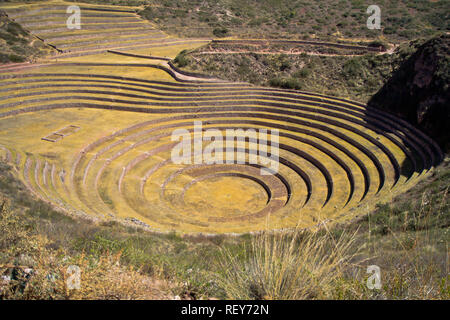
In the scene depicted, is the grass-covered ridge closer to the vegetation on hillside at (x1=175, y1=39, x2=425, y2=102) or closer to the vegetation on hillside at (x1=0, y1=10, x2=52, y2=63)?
the vegetation on hillside at (x1=175, y1=39, x2=425, y2=102)

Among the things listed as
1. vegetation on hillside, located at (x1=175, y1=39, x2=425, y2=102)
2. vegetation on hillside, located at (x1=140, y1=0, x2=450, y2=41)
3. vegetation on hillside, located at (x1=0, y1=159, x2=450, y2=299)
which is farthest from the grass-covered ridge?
vegetation on hillside, located at (x1=0, y1=159, x2=450, y2=299)

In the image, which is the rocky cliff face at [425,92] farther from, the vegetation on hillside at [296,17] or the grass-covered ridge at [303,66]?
the vegetation on hillside at [296,17]

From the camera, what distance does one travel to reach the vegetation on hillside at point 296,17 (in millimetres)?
37312

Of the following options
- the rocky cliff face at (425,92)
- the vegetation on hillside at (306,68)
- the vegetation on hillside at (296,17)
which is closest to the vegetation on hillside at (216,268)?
the rocky cliff face at (425,92)

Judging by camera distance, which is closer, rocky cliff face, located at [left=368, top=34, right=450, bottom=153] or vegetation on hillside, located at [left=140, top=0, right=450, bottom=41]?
rocky cliff face, located at [left=368, top=34, right=450, bottom=153]

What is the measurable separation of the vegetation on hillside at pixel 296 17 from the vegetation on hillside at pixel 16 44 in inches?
581

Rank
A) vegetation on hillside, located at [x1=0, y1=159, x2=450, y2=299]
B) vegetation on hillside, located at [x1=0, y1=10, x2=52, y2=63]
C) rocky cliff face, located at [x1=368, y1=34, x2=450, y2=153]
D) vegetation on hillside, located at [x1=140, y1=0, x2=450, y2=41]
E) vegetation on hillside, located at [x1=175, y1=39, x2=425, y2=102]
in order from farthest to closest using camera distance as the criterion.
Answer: vegetation on hillside, located at [x1=140, y1=0, x2=450, y2=41] → vegetation on hillside, located at [x1=0, y1=10, x2=52, y2=63] → vegetation on hillside, located at [x1=175, y1=39, x2=425, y2=102] → rocky cliff face, located at [x1=368, y1=34, x2=450, y2=153] → vegetation on hillside, located at [x1=0, y1=159, x2=450, y2=299]

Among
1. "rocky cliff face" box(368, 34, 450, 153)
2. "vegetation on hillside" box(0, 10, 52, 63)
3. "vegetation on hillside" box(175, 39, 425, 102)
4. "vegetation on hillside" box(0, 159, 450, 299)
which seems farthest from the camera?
"vegetation on hillside" box(0, 10, 52, 63)

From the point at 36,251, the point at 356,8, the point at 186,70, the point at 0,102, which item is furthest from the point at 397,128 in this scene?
the point at 356,8

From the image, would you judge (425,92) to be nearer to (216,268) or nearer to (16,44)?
(216,268)

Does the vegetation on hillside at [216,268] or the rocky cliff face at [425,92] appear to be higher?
the rocky cliff face at [425,92]

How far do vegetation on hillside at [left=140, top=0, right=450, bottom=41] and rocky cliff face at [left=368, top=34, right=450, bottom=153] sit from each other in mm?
16352

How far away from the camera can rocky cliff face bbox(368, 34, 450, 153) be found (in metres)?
17.0
